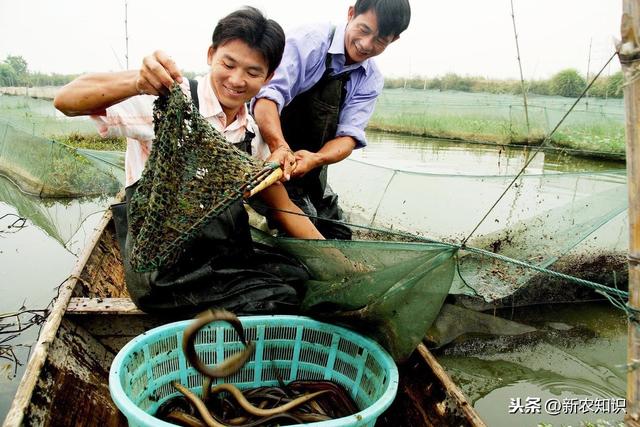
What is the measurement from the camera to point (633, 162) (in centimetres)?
124

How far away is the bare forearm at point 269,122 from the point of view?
2.59 meters

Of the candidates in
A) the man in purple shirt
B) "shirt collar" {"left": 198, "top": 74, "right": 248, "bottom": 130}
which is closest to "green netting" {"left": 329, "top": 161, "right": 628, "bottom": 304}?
the man in purple shirt

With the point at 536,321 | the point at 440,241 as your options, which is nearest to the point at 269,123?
the point at 440,241

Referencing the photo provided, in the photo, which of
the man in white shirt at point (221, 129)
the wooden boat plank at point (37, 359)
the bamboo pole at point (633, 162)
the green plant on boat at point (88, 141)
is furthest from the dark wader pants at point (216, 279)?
the green plant on boat at point (88, 141)

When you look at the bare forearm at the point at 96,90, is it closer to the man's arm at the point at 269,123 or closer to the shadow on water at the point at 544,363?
the man's arm at the point at 269,123

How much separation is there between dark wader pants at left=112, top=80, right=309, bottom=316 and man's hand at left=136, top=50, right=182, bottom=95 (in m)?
0.43

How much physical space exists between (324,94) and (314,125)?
0.70 ft

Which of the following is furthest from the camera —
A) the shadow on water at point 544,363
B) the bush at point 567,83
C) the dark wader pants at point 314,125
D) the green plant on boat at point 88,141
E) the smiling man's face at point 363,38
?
the bush at point 567,83

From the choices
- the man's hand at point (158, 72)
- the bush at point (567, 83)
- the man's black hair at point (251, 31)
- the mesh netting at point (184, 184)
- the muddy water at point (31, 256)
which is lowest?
the muddy water at point (31, 256)

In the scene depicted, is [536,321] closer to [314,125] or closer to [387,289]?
[314,125]

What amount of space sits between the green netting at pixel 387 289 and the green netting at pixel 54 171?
6210 millimetres

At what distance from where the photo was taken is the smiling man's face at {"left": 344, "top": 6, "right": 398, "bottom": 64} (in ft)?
8.71

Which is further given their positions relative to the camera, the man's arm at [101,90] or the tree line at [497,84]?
the tree line at [497,84]

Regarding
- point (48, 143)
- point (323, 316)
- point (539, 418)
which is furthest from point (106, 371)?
point (48, 143)
